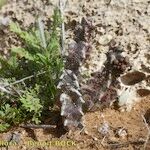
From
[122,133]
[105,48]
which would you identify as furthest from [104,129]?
[105,48]

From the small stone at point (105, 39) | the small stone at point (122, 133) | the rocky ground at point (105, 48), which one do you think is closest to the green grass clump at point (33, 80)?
the rocky ground at point (105, 48)

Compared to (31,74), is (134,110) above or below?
below

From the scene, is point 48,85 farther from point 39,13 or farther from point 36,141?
point 39,13

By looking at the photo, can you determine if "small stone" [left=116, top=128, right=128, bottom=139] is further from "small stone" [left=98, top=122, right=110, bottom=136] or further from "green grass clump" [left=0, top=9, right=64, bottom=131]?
"green grass clump" [left=0, top=9, right=64, bottom=131]

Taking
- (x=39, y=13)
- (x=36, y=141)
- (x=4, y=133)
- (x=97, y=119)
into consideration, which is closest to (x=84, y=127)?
(x=97, y=119)

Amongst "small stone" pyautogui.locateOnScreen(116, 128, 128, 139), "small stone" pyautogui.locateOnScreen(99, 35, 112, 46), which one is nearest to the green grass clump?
"small stone" pyautogui.locateOnScreen(99, 35, 112, 46)

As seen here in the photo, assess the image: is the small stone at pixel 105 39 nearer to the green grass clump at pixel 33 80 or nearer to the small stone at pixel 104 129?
the green grass clump at pixel 33 80
